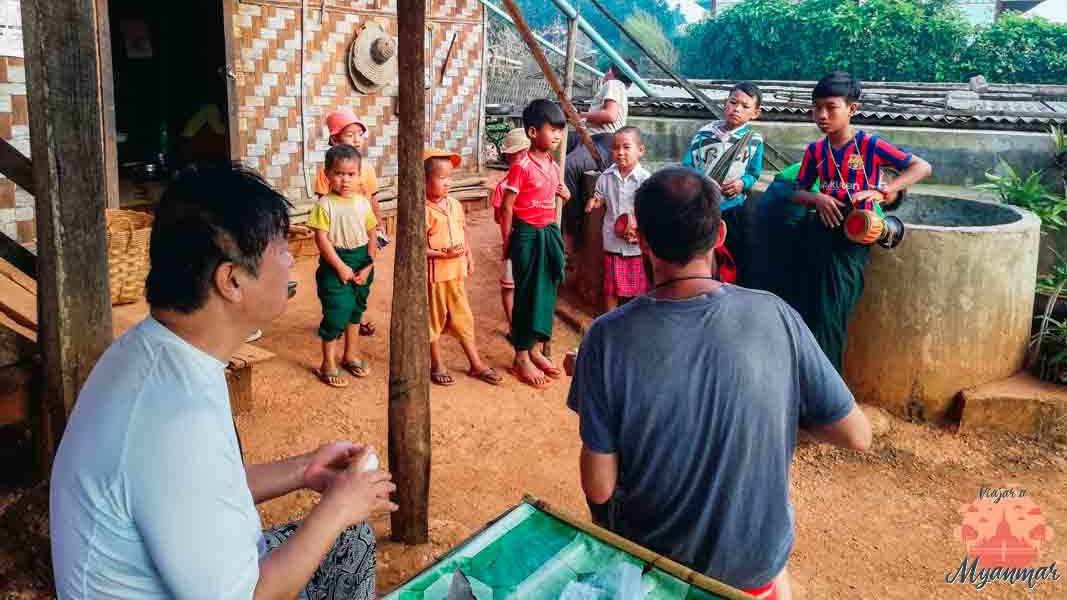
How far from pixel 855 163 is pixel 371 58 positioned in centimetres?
527

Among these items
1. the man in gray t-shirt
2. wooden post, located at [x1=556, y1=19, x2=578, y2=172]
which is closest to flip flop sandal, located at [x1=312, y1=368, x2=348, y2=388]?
wooden post, located at [x1=556, y1=19, x2=578, y2=172]

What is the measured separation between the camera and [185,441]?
1362 millimetres

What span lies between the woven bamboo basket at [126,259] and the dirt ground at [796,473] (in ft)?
2.96

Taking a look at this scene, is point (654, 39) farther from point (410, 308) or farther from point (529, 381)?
point (410, 308)

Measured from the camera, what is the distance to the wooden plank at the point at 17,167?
2736 millimetres

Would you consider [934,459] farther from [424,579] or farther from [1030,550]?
[424,579]

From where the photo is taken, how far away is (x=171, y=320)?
1509 millimetres

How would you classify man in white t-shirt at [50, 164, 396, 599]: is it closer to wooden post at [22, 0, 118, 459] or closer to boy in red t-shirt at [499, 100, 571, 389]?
wooden post at [22, 0, 118, 459]

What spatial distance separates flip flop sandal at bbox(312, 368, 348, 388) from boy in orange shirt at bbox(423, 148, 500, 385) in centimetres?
54

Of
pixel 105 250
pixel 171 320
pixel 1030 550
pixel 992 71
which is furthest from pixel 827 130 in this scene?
pixel 992 71

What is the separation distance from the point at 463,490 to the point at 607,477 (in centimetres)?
205

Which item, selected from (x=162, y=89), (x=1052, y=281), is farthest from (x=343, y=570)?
(x=162, y=89)

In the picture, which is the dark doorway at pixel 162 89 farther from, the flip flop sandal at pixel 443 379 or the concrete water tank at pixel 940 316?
the concrete water tank at pixel 940 316

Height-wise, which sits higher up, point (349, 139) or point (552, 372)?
point (349, 139)
